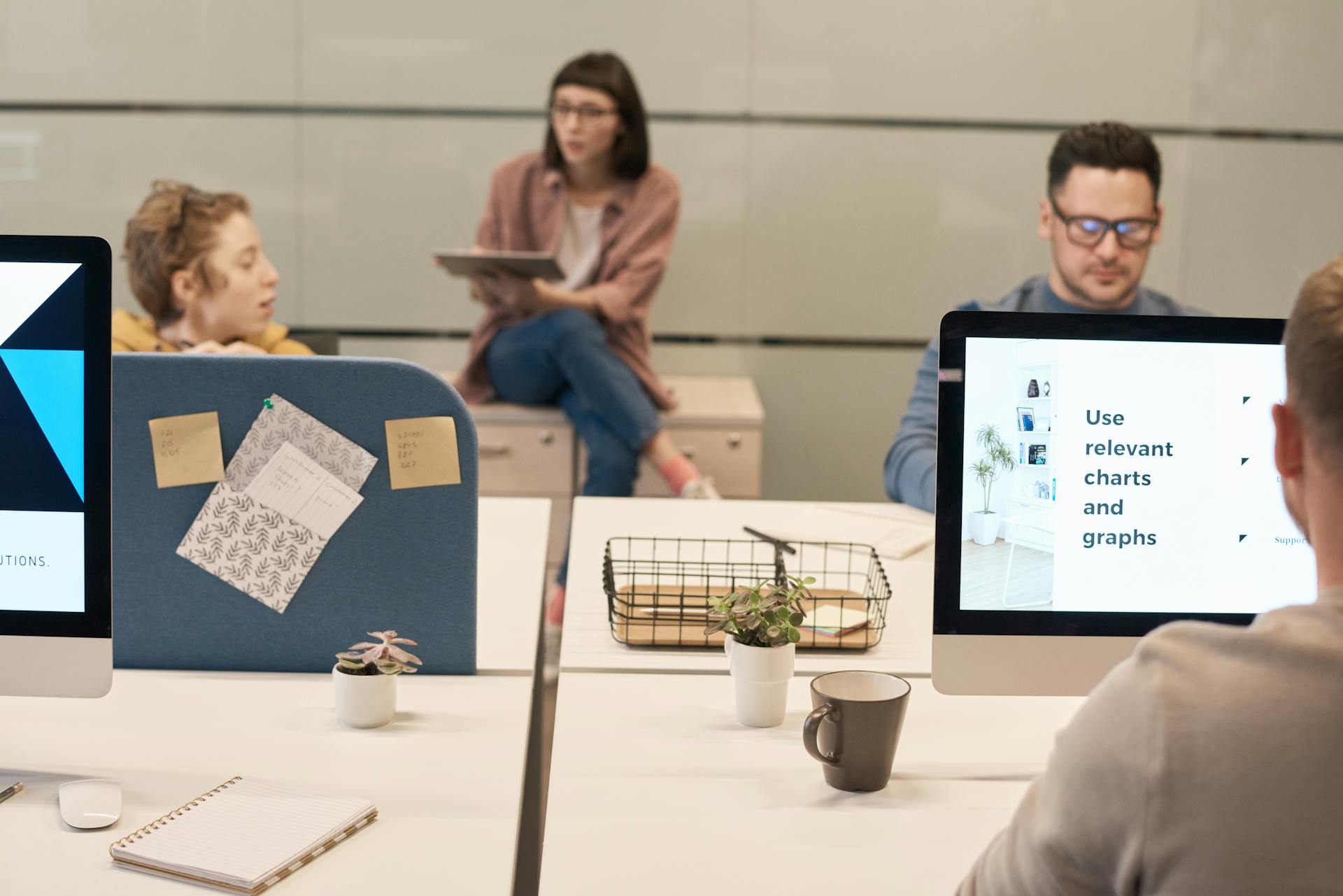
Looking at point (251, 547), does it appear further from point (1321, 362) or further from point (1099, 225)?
point (1099, 225)

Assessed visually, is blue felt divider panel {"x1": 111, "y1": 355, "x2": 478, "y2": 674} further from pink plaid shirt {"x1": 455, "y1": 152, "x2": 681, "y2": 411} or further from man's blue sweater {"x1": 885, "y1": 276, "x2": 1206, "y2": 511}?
pink plaid shirt {"x1": 455, "y1": 152, "x2": 681, "y2": 411}

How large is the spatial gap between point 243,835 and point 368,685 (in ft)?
0.80

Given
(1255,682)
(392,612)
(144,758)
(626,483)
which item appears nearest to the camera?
(1255,682)

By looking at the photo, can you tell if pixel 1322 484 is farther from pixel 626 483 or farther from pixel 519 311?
pixel 519 311

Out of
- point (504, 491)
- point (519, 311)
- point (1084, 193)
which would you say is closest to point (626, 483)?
point (504, 491)

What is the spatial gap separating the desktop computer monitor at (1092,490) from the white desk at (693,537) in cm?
26

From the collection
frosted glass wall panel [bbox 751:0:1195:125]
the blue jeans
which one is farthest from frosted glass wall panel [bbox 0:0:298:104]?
frosted glass wall panel [bbox 751:0:1195:125]

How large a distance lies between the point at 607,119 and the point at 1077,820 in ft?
10.3

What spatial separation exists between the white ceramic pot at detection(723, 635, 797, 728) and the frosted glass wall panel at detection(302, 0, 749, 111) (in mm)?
2963

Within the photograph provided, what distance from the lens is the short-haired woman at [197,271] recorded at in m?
2.29

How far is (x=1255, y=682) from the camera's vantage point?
660mm

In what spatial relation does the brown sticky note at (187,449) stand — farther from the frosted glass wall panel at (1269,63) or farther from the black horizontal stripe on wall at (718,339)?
the frosted glass wall panel at (1269,63)

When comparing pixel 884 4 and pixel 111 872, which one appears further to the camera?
pixel 884 4

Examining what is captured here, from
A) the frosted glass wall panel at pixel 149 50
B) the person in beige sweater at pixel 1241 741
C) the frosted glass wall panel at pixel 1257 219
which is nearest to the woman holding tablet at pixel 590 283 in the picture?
the frosted glass wall panel at pixel 149 50
